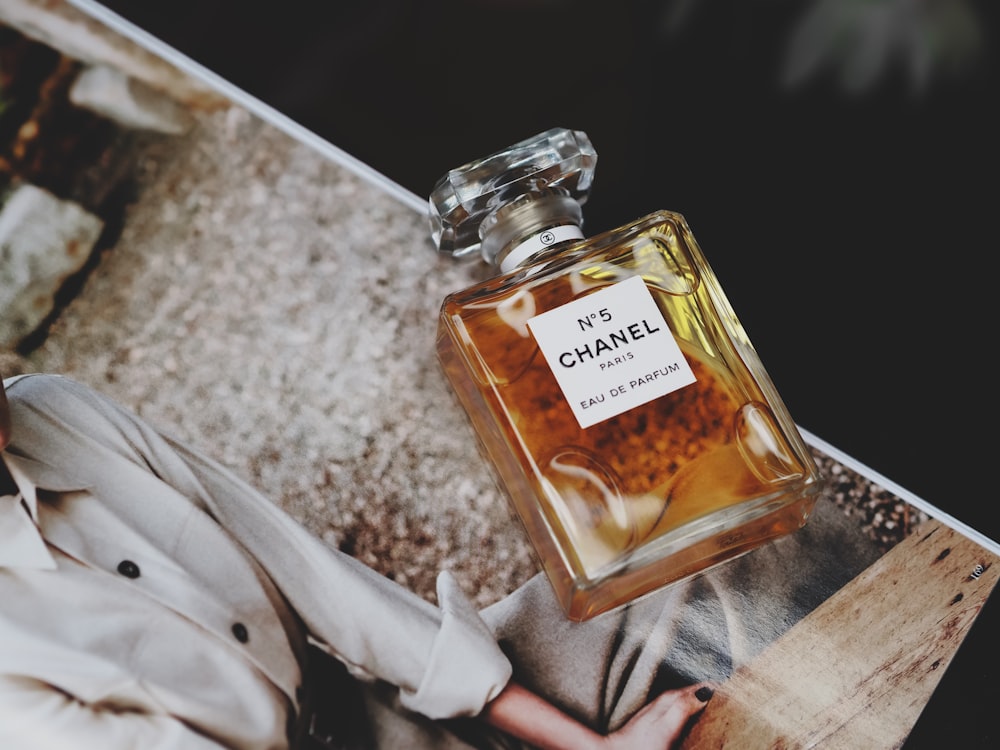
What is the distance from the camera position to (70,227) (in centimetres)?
65

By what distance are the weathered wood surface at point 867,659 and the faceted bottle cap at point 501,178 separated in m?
0.41

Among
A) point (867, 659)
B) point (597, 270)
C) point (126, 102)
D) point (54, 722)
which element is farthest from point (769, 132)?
point (54, 722)

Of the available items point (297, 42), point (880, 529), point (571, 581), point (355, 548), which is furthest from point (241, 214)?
point (880, 529)

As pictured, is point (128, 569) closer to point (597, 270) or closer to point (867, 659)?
point (597, 270)

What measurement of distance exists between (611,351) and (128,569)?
37 centimetres

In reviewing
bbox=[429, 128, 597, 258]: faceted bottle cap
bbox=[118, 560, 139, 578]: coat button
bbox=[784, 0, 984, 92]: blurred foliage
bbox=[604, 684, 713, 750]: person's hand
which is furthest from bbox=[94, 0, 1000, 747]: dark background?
bbox=[118, 560, 139, 578]: coat button

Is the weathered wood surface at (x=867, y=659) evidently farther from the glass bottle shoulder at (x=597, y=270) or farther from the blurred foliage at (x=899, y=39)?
the blurred foliage at (x=899, y=39)

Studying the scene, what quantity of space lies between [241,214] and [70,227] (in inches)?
5.5

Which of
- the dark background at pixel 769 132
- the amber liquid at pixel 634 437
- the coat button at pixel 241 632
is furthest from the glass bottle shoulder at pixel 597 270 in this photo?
the coat button at pixel 241 632

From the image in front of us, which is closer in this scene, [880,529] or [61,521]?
[61,521]

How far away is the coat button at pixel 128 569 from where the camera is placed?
531 millimetres

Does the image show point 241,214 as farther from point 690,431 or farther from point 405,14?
point 690,431

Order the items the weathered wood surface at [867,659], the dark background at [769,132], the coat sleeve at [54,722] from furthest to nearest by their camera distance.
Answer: the dark background at [769,132]
the weathered wood surface at [867,659]
the coat sleeve at [54,722]

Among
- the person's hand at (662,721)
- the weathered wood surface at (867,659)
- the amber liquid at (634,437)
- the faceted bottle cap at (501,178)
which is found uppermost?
the faceted bottle cap at (501,178)
